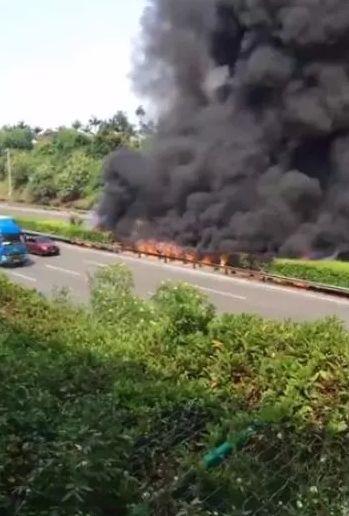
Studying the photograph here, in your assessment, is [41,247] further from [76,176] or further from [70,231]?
[76,176]

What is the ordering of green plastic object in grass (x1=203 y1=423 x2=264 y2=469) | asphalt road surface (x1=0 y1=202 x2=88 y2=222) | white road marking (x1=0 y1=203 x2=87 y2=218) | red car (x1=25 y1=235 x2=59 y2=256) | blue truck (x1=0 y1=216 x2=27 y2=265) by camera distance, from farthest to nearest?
white road marking (x1=0 y1=203 x2=87 y2=218), asphalt road surface (x1=0 y1=202 x2=88 y2=222), red car (x1=25 y1=235 x2=59 y2=256), blue truck (x1=0 y1=216 x2=27 y2=265), green plastic object in grass (x1=203 y1=423 x2=264 y2=469)

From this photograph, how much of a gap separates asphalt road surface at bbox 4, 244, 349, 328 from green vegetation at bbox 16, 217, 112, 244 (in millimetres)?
964

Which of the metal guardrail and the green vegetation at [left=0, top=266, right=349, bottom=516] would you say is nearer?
the green vegetation at [left=0, top=266, right=349, bottom=516]

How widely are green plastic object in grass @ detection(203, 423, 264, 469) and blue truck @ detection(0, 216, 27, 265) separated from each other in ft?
63.4

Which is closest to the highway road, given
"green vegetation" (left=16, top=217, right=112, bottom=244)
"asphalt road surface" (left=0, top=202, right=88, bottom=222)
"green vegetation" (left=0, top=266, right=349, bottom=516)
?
"green vegetation" (left=16, top=217, right=112, bottom=244)

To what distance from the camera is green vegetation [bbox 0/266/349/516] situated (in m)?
2.60

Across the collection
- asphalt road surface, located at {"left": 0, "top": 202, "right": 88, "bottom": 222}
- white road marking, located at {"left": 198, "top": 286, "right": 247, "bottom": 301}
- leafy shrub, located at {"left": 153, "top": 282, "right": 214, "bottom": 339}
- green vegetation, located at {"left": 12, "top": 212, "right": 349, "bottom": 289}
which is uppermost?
leafy shrub, located at {"left": 153, "top": 282, "right": 214, "bottom": 339}

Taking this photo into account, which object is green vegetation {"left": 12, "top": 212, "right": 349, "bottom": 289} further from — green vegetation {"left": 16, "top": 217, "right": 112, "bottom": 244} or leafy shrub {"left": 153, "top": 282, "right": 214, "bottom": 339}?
leafy shrub {"left": 153, "top": 282, "right": 214, "bottom": 339}

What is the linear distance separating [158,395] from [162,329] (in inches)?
91.7

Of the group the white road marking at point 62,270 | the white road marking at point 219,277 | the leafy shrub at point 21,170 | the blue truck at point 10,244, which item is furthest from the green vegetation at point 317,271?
the leafy shrub at point 21,170

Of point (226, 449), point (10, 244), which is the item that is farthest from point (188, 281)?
point (226, 449)

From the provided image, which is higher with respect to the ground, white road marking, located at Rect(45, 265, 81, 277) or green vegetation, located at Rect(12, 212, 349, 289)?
green vegetation, located at Rect(12, 212, 349, 289)

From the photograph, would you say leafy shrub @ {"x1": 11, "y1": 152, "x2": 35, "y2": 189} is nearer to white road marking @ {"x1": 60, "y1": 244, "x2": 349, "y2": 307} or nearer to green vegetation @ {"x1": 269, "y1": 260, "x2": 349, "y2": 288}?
white road marking @ {"x1": 60, "y1": 244, "x2": 349, "y2": 307}

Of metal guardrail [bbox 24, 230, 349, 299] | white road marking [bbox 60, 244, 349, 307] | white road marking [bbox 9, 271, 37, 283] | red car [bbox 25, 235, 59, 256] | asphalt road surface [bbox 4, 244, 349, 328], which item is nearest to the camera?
asphalt road surface [bbox 4, 244, 349, 328]
